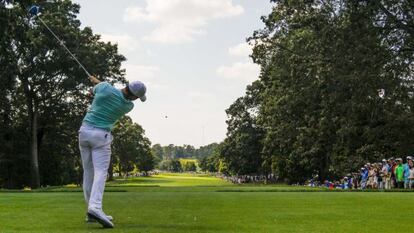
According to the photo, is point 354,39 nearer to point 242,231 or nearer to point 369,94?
point 369,94

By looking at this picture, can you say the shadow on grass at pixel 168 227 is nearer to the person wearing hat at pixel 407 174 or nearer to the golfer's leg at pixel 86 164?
the golfer's leg at pixel 86 164

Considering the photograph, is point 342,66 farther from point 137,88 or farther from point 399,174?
point 137,88

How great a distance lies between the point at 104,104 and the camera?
884 cm

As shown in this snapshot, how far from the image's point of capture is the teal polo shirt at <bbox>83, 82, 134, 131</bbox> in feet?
28.9

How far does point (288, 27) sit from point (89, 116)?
105 feet

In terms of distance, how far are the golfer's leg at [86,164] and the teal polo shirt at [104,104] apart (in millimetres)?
281

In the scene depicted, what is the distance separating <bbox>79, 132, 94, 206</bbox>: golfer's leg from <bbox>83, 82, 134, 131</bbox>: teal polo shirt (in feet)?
0.92

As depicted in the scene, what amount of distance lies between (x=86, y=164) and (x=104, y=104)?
0.97 meters

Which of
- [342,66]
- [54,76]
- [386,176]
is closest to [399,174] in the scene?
[386,176]

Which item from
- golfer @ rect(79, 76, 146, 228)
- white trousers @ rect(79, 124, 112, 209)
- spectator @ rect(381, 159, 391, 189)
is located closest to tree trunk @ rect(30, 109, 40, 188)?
spectator @ rect(381, 159, 391, 189)

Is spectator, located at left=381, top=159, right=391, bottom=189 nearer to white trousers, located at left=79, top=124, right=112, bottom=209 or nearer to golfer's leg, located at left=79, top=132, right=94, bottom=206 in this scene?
golfer's leg, located at left=79, top=132, right=94, bottom=206

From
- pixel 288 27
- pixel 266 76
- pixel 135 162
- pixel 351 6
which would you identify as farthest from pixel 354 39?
pixel 135 162

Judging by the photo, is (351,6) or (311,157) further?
(311,157)

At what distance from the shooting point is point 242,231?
780 centimetres
